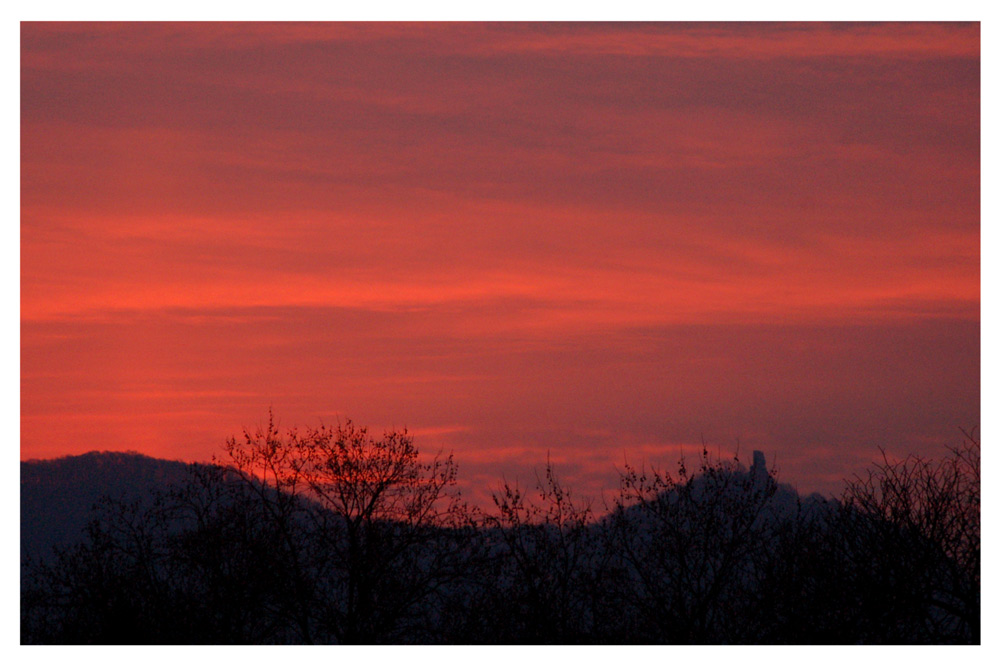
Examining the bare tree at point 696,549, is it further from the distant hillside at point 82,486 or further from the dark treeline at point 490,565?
the distant hillside at point 82,486

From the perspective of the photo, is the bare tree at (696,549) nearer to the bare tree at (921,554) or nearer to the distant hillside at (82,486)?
the bare tree at (921,554)

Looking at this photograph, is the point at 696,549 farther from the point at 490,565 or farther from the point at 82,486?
the point at 82,486

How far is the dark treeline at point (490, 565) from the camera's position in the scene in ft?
68.1

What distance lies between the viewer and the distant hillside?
26.1m

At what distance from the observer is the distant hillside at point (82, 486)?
2609 centimetres

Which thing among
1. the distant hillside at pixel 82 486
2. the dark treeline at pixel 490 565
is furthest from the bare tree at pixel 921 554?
the distant hillside at pixel 82 486

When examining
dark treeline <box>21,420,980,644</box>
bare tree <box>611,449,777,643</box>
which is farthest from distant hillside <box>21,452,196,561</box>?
bare tree <box>611,449,777,643</box>

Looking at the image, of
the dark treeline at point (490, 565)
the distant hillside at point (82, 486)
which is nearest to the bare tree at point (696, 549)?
the dark treeline at point (490, 565)

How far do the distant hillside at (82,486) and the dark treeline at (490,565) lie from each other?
436 millimetres

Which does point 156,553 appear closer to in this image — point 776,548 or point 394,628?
point 394,628

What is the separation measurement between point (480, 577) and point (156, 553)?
736 centimetres

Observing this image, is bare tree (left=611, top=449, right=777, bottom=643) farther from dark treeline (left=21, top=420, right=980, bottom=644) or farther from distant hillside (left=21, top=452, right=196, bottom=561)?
distant hillside (left=21, top=452, right=196, bottom=561)

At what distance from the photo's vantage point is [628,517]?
27.5 meters
